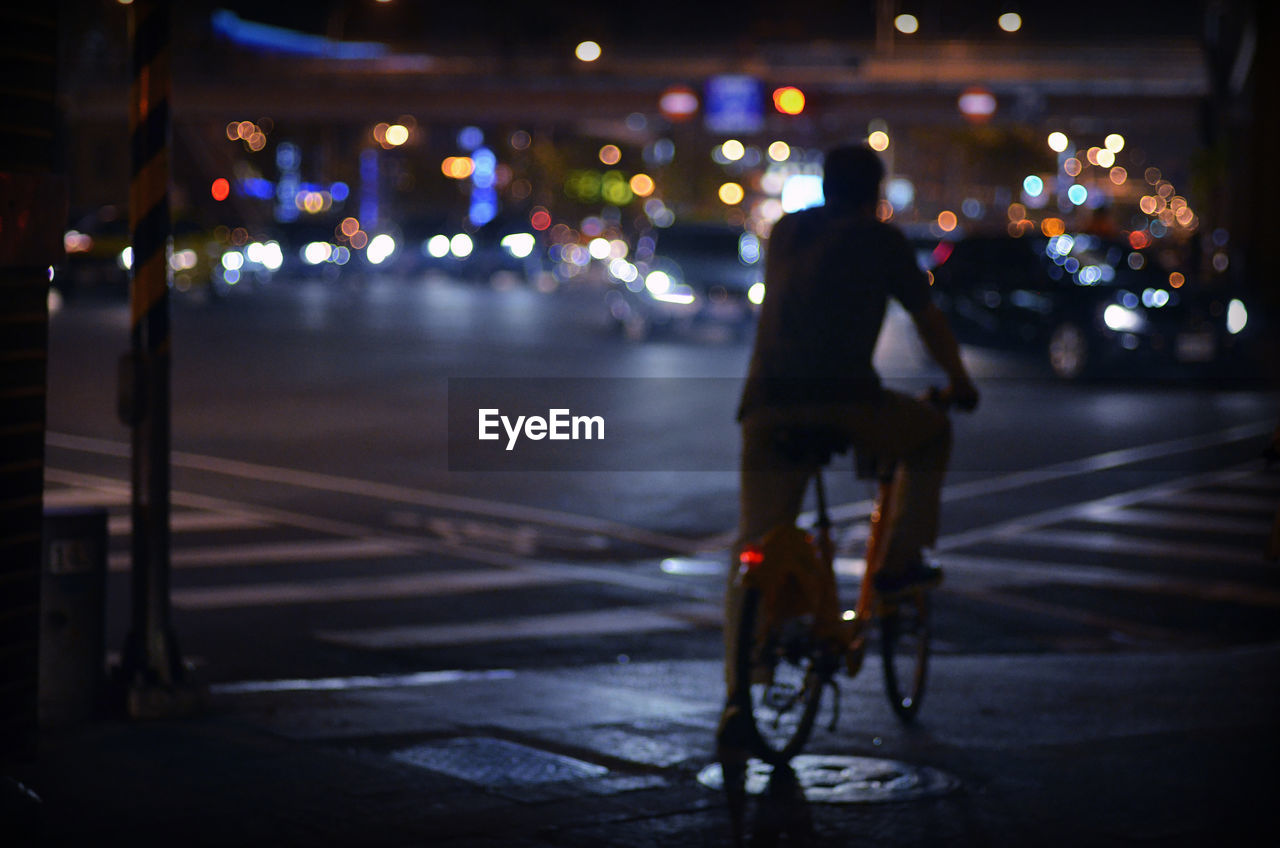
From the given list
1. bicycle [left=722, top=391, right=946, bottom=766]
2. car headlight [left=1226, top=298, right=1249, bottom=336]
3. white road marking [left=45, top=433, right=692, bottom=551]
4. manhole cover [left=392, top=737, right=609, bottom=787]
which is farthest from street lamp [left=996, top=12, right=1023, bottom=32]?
manhole cover [left=392, top=737, right=609, bottom=787]

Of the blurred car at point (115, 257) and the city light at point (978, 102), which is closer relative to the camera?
the blurred car at point (115, 257)

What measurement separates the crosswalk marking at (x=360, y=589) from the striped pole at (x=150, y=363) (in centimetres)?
248

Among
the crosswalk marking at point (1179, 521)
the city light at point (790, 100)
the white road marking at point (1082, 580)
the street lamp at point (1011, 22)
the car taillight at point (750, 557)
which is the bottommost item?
Answer: the white road marking at point (1082, 580)

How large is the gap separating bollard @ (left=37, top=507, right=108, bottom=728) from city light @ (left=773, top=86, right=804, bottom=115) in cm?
4511

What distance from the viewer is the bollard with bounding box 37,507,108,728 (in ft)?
21.6

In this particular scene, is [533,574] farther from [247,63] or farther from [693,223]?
[247,63]

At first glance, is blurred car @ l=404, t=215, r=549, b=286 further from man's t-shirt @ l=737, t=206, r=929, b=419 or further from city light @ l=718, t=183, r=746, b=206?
city light @ l=718, t=183, r=746, b=206

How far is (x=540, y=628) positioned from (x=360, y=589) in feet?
4.54

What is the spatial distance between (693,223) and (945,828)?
2579cm

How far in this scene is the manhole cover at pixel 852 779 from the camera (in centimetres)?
580

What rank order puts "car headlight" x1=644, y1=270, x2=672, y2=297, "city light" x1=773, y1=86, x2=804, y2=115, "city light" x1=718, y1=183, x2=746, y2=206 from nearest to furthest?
"car headlight" x1=644, y1=270, x2=672, y2=297 < "city light" x1=773, y1=86, x2=804, y2=115 < "city light" x1=718, y1=183, x2=746, y2=206

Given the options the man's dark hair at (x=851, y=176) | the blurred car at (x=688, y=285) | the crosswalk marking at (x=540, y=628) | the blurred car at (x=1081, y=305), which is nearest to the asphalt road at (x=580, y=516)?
the crosswalk marking at (x=540, y=628)

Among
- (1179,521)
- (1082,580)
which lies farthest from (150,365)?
(1179,521)

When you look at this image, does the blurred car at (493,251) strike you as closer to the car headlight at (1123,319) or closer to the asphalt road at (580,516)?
the asphalt road at (580,516)
